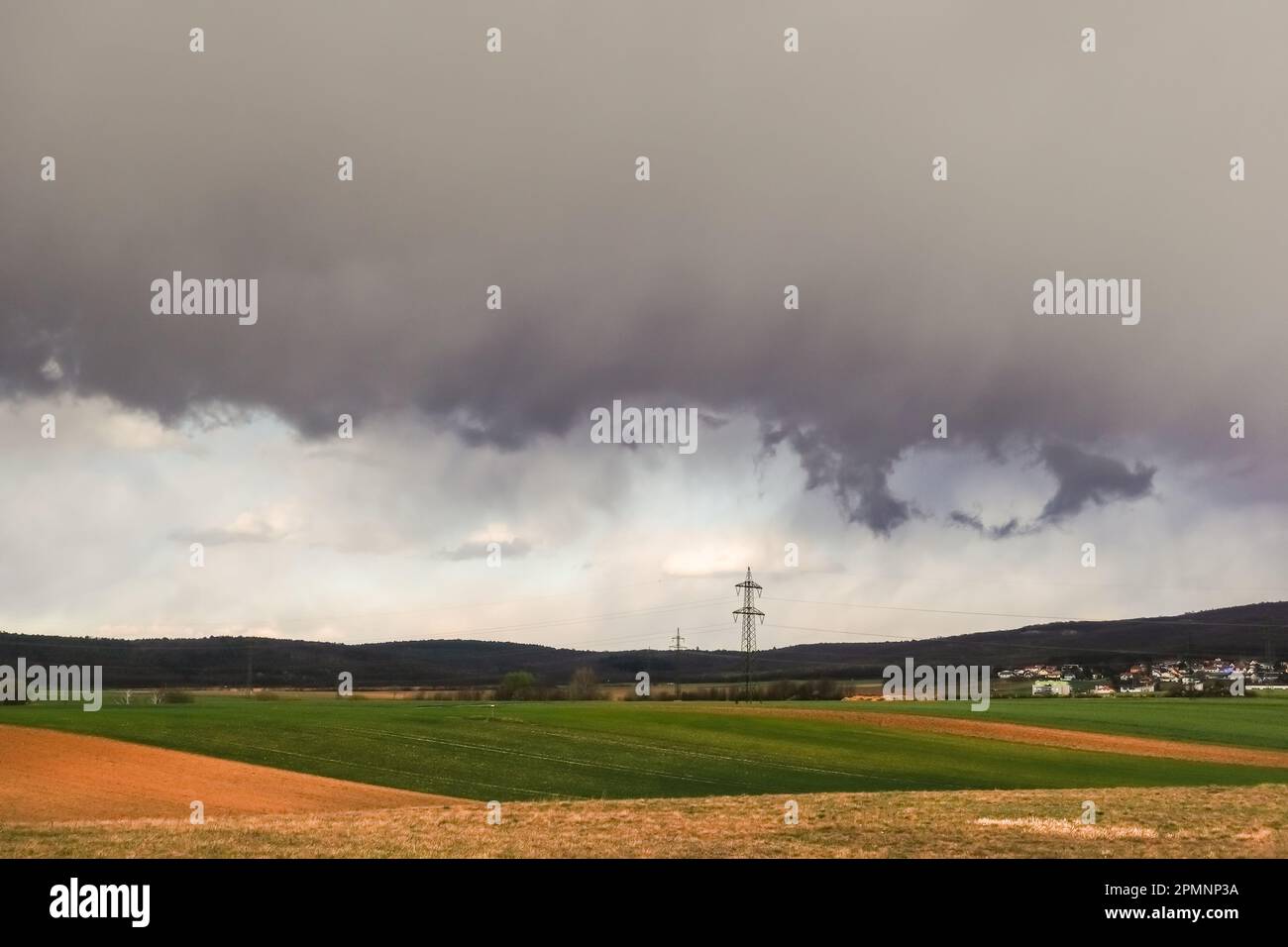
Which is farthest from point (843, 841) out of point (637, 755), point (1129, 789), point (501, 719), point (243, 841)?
point (501, 719)

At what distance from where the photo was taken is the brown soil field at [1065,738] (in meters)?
73.3

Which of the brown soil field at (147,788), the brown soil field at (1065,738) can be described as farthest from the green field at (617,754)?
the brown soil field at (1065,738)

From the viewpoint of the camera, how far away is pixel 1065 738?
83938 mm

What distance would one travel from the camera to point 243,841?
26.5 meters

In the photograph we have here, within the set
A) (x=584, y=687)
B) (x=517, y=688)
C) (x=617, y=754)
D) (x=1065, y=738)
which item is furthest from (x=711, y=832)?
(x=584, y=687)

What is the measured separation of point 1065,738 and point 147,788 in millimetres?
67259

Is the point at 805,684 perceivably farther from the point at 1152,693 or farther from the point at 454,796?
the point at 454,796

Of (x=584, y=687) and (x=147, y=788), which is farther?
(x=584, y=687)

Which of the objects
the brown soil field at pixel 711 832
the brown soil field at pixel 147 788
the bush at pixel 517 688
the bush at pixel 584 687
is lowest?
the bush at pixel 584 687

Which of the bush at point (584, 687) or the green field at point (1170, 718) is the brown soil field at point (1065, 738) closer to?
the green field at point (1170, 718)

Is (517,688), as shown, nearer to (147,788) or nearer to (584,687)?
(584,687)

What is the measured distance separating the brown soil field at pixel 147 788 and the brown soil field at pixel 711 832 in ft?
15.6

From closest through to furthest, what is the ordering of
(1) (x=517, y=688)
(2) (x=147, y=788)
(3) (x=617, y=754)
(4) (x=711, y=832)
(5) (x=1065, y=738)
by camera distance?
(4) (x=711, y=832)
(2) (x=147, y=788)
(3) (x=617, y=754)
(5) (x=1065, y=738)
(1) (x=517, y=688)

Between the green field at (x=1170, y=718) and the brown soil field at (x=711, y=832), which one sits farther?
the green field at (x=1170, y=718)
